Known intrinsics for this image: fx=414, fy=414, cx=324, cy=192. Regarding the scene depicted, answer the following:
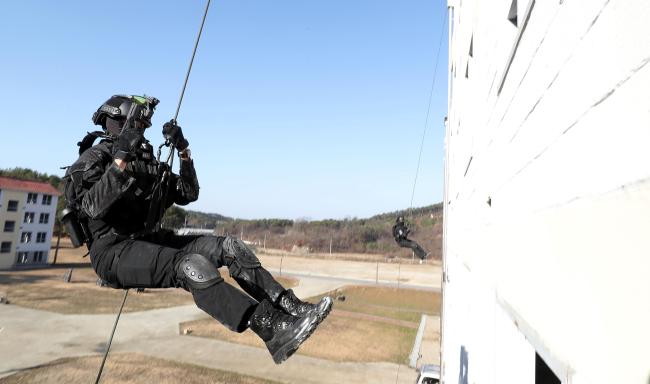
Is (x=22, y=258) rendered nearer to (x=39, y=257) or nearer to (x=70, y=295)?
(x=39, y=257)

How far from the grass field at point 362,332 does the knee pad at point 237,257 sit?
1650cm

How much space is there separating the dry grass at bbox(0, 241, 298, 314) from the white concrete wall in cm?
2908

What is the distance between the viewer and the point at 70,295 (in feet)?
101

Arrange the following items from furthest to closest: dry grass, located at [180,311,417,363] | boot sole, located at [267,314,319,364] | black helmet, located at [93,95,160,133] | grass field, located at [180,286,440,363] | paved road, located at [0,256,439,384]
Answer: grass field, located at [180,286,440,363]
dry grass, located at [180,311,417,363]
paved road, located at [0,256,439,384]
black helmet, located at [93,95,160,133]
boot sole, located at [267,314,319,364]

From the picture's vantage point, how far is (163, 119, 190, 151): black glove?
348 centimetres

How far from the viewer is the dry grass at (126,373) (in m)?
14.6

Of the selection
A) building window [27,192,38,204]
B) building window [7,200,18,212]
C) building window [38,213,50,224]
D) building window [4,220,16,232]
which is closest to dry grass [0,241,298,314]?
building window [4,220,16,232]

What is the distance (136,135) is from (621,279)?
10.8 feet

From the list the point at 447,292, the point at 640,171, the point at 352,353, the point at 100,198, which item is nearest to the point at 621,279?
the point at 640,171

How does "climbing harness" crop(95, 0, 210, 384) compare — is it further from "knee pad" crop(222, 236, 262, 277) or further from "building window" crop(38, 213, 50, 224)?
"building window" crop(38, 213, 50, 224)

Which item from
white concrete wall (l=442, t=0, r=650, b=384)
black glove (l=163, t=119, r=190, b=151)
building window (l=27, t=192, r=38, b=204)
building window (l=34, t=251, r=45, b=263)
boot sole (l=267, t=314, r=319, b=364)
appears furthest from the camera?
building window (l=34, t=251, r=45, b=263)

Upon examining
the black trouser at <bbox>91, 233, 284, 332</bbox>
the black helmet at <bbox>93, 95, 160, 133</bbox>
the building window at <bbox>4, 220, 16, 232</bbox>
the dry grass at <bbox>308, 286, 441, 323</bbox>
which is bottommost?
the dry grass at <bbox>308, 286, 441, 323</bbox>

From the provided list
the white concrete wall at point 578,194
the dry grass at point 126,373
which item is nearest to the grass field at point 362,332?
the dry grass at point 126,373

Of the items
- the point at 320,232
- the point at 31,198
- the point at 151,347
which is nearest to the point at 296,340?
the point at 151,347
